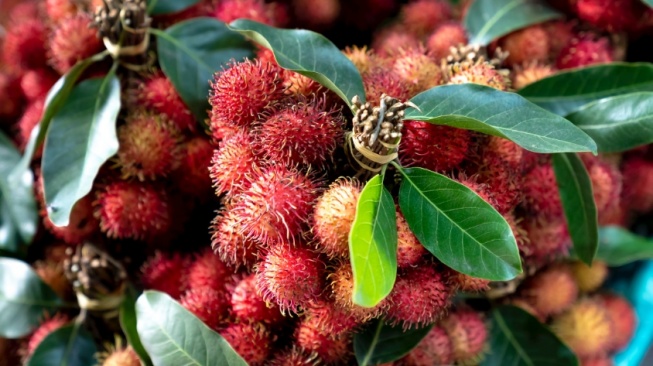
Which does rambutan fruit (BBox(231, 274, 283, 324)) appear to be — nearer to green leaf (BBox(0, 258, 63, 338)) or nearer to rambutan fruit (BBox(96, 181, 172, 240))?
rambutan fruit (BBox(96, 181, 172, 240))

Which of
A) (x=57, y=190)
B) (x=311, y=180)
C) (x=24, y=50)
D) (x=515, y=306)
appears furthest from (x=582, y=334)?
(x=24, y=50)

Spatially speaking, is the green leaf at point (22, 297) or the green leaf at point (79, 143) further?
the green leaf at point (22, 297)

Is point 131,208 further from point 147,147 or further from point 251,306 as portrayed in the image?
point 251,306

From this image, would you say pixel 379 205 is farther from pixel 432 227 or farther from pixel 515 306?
pixel 515 306

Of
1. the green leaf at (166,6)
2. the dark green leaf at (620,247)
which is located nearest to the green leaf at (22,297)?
the green leaf at (166,6)

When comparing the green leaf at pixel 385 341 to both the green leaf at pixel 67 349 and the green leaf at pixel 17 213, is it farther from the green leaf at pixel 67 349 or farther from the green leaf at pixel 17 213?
the green leaf at pixel 17 213

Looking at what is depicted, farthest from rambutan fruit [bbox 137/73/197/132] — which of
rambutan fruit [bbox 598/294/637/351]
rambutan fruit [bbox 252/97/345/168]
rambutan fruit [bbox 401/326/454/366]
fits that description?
rambutan fruit [bbox 598/294/637/351]

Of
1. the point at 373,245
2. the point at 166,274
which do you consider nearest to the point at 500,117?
the point at 373,245
